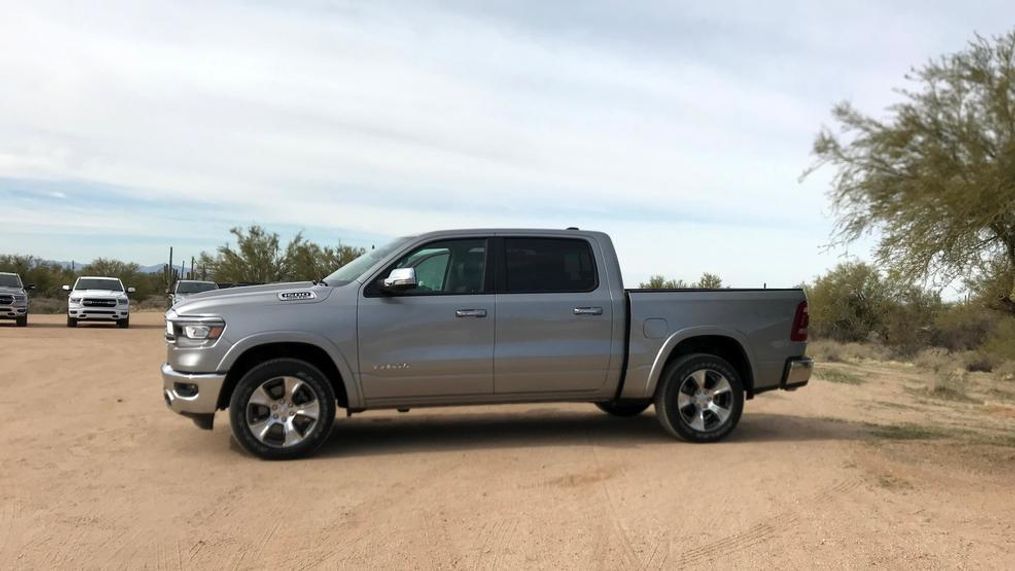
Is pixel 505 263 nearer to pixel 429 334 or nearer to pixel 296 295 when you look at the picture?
pixel 429 334

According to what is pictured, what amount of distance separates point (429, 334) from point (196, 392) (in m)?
2.02

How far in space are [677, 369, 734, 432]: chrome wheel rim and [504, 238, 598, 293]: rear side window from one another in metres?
1.35

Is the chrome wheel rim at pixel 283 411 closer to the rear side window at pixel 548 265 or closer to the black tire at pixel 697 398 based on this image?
the rear side window at pixel 548 265

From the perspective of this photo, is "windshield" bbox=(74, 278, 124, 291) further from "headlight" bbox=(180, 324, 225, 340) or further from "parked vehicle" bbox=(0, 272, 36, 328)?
"headlight" bbox=(180, 324, 225, 340)

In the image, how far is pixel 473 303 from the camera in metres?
7.56

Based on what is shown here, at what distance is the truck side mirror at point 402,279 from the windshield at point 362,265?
0.45m

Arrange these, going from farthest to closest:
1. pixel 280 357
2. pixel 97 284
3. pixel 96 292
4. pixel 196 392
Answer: pixel 97 284 → pixel 96 292 → pixel 280 357 → pixel 196 392

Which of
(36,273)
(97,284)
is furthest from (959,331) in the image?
(36,273)

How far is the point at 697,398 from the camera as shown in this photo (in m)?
8.05

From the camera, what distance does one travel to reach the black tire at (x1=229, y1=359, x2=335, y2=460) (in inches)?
276

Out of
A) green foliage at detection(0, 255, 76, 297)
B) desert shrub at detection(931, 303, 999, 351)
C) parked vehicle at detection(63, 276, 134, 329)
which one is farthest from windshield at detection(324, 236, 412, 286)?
green foliage at detection(0, 255, 76, 297)

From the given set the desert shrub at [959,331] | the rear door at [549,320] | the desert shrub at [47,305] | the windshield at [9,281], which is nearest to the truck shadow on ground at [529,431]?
Answer: the rear door at [549,320]

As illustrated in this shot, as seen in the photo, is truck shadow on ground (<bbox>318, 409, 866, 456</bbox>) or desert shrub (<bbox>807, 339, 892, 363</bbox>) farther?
desert shrub (<bbox>807, 339, 892, 363</bbox>)

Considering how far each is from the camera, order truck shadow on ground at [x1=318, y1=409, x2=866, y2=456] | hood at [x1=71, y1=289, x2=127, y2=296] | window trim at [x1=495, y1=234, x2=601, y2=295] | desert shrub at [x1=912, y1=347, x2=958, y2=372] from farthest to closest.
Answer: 1. hood at [x1=71, y1=289, x2=127, y2=296]
2. desert shrub at [x1=912, y1=347, x2=958, y2=372]
3. truck shadow on ground at [x1=318, y1=409, x2=866, y2=456]
4. window trim at [x1=495, y1=234, x2=601, y2=295]
